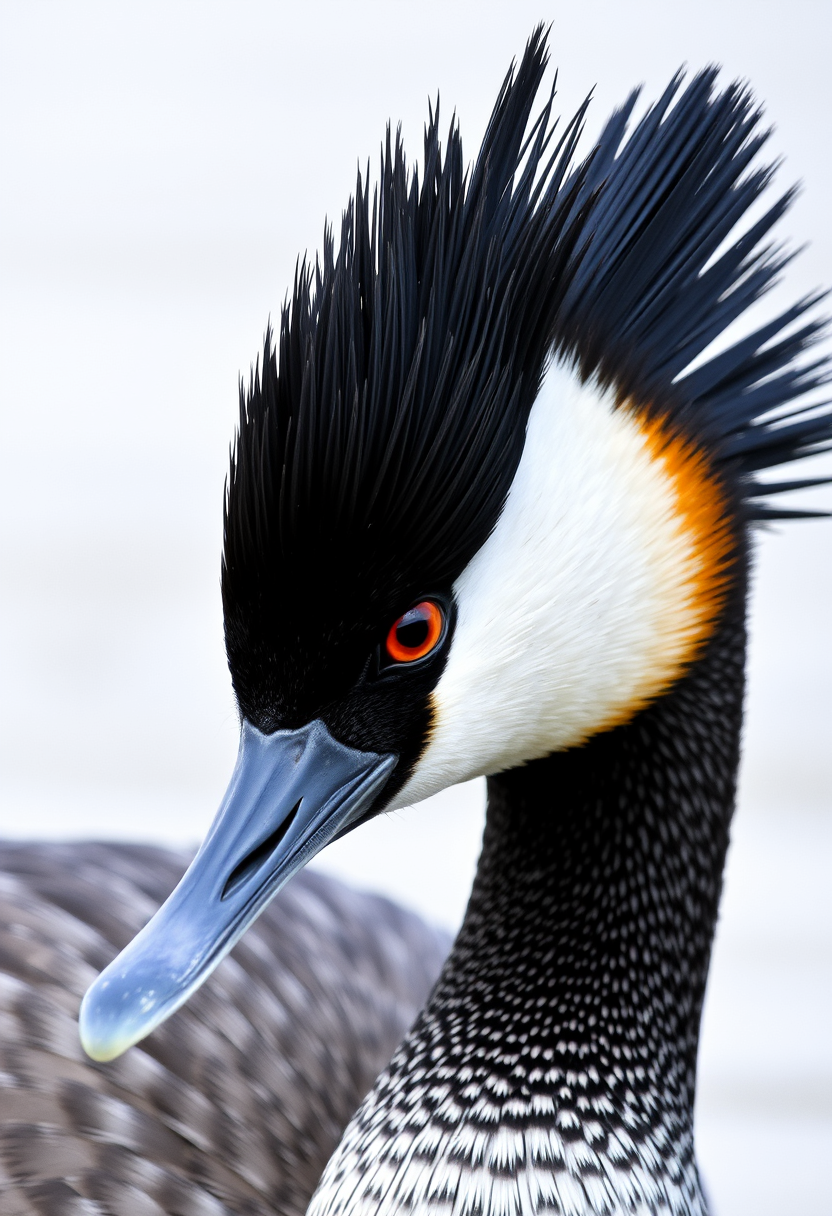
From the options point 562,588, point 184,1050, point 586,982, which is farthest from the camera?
point 184,1050

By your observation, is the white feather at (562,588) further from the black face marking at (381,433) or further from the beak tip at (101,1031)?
the beak tip at (101,1031)

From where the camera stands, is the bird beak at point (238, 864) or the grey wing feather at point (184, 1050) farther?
the grey wing feather at point (184, 1050)

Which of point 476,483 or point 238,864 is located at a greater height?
point 476,483

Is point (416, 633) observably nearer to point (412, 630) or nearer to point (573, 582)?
point (412, 630)

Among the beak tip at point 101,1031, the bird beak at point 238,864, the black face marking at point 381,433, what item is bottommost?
the beak tip at point 101,1031

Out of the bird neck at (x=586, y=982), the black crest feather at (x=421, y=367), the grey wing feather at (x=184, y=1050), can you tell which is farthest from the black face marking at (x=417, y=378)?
the grey wing feather at (x=184, y=1050)

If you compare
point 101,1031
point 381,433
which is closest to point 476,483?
point 381,433

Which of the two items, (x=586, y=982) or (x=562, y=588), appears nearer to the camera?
(x=562, y=588)

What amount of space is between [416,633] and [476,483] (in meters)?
0.11

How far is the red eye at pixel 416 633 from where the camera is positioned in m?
1.09

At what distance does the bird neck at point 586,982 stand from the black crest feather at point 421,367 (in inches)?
10.2

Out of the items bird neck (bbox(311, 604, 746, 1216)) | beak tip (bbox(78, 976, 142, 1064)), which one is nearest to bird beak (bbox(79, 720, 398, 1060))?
beak tip (bbox(78, 976, 142, 1064))

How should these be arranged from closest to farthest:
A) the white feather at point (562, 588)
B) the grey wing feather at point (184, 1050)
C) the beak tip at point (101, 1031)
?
1. the beak tip at point (101, 1031)
2. the white feather at point (562, 588)
3. the grey wing feather at point (184, 1050)

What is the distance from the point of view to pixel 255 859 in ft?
3.56
